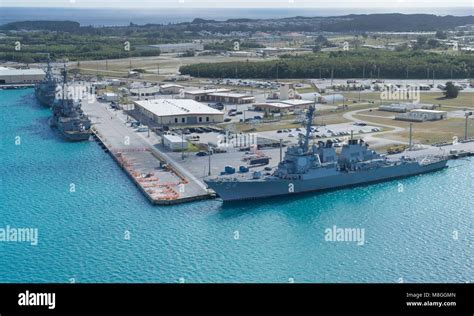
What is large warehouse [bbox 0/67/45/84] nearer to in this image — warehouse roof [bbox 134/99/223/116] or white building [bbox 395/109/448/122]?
warehouse roof [bbox 134/99/223/116]

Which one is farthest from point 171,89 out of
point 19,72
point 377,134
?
point 377,134

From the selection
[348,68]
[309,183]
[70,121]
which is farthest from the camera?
[348,68]

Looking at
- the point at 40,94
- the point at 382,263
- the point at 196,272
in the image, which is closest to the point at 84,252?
the point at 196,272

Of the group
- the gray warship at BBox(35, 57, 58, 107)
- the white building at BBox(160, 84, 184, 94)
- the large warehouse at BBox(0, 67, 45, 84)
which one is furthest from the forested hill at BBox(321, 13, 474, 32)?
the gray warship at BBox(35, 57, 58, 107)

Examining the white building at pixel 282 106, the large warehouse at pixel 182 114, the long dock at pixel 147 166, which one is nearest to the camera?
the long dock at pixel 147 166

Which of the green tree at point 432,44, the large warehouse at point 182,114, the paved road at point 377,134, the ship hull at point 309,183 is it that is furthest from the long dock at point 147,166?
the green tree at point 432,44

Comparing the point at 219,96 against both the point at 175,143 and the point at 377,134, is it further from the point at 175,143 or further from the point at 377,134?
the point at 175,143

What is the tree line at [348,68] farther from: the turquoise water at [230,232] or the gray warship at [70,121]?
the turquoise water at [230,232]
